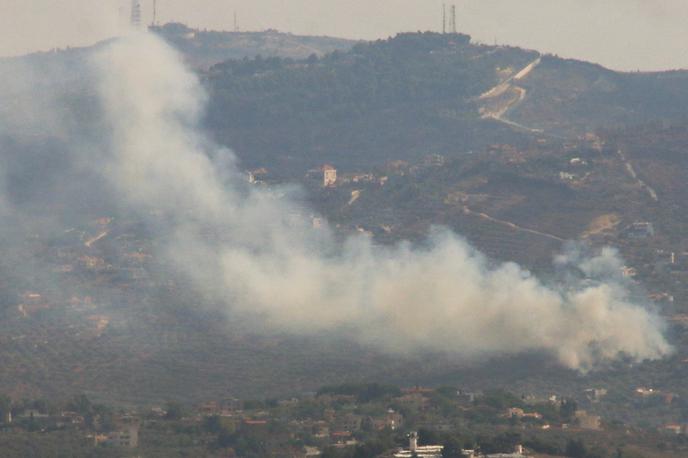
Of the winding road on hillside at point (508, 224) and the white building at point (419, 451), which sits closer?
the white building at point (419, 451)

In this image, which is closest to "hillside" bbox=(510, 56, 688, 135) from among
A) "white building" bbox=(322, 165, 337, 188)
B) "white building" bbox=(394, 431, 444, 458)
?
"white building" bbox=(322, 165, 337, 188)

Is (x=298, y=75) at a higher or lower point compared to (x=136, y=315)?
higher

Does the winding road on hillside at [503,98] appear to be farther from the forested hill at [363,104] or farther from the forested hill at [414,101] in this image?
the forested hill at [363,104]

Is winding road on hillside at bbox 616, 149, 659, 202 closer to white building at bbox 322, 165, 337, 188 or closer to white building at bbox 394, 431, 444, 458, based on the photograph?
white building at bbox 322, 165, 337, 188

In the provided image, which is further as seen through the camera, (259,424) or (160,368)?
(160,368)

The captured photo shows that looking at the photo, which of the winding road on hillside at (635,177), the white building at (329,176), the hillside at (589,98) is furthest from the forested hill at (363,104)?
the winding road on hillside at (635,177)

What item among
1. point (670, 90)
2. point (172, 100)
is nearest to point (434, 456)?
point (172, 100)

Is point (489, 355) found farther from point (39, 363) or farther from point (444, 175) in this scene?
point (444, 175)

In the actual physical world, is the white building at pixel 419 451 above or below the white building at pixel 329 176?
below

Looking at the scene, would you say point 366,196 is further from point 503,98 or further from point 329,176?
point 503,98
